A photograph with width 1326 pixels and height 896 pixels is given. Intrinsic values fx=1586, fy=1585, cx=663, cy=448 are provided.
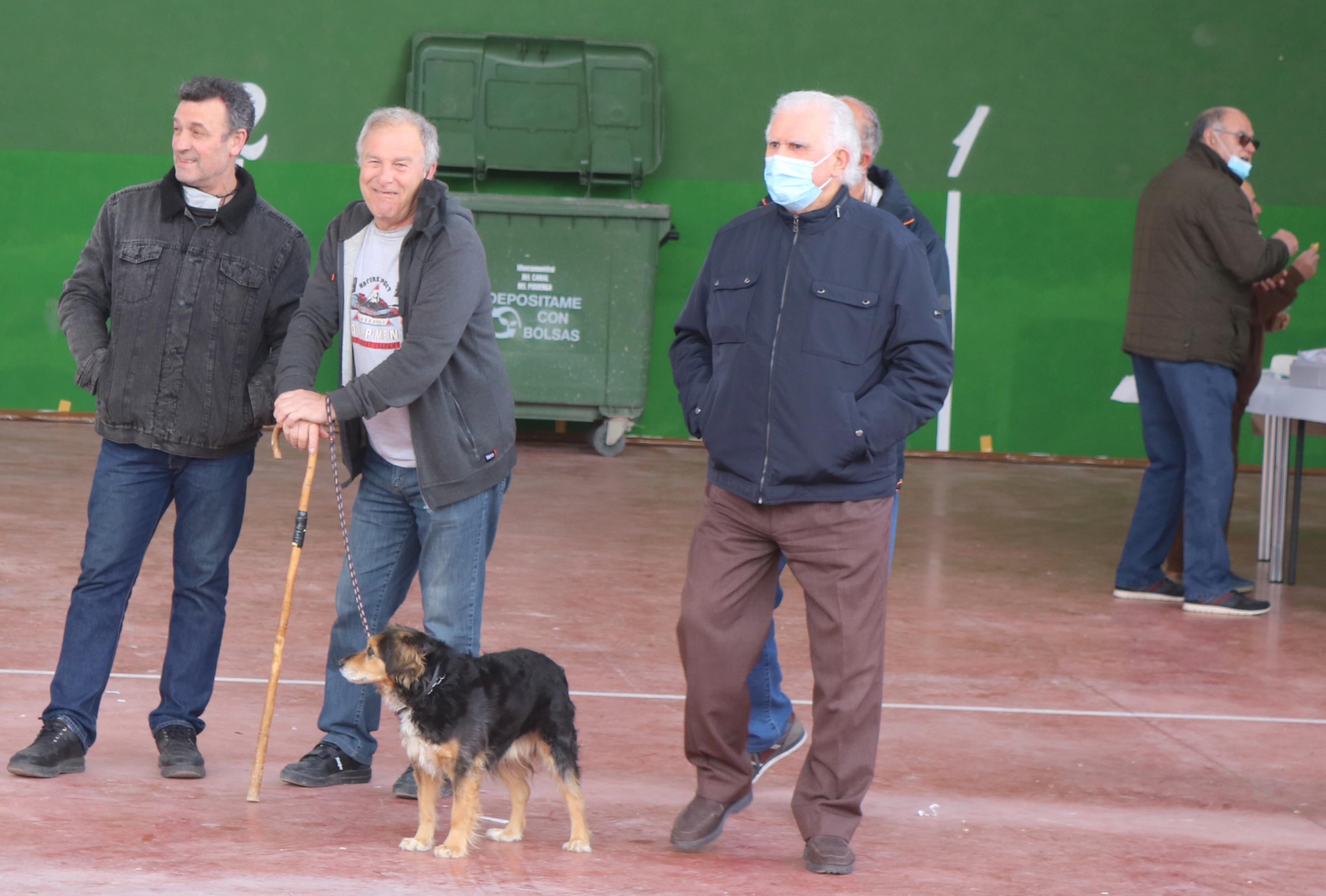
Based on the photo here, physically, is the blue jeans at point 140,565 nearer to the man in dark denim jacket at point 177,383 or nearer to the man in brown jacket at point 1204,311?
the man in dark denim jacket at point 177,383

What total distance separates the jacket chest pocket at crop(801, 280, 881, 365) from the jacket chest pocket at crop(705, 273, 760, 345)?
155 millimetres

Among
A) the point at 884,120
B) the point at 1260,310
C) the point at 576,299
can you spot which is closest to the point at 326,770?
the point at 1260,310

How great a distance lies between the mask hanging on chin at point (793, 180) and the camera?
11.5ft

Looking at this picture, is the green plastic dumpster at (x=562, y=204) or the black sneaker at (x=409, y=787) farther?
the green plastic dumpster at (x=562, y=204)

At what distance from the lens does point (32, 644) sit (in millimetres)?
Answer: 5309

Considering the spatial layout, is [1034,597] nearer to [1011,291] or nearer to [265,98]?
[1011,291]

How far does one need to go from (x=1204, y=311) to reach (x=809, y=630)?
144 inches

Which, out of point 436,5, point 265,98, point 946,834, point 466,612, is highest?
point 436,5

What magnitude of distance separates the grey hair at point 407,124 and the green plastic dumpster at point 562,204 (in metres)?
6.23

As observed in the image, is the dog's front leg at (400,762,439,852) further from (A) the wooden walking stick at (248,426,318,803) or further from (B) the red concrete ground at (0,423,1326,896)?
(A) the wooden walking stick at (248,426,318,803)

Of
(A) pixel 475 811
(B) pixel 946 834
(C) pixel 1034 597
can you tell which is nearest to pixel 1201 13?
(C) pixel 1034 597

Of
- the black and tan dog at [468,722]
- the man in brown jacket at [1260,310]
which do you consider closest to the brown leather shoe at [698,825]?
the black and tan dog at [468,722]

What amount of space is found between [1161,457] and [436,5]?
6.36 metres

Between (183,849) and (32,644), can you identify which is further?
(32,644)
